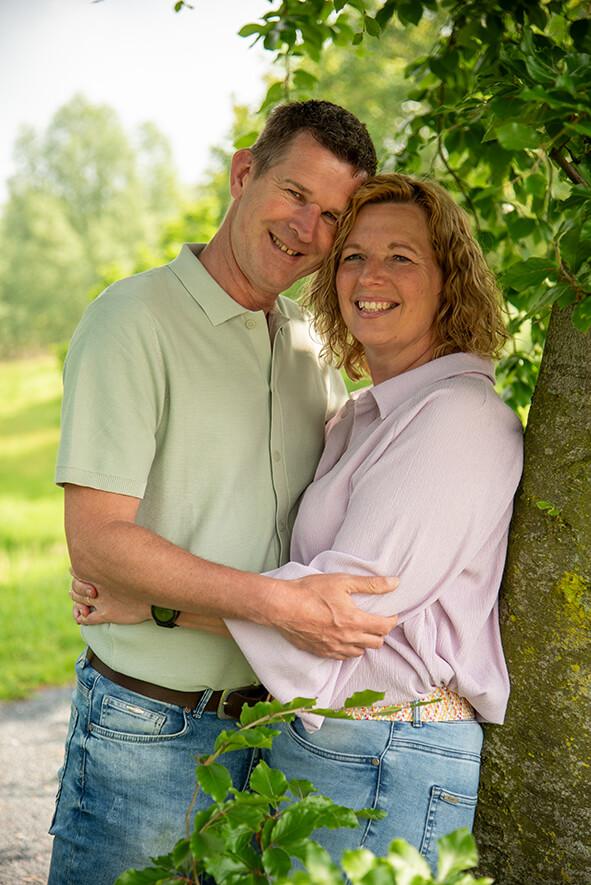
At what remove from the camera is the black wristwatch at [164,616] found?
2.04 meters

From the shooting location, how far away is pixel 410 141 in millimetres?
3105

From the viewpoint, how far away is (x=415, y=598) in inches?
72.9

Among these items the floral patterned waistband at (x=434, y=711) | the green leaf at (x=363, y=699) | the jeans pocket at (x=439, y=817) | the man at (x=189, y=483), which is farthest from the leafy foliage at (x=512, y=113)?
the jeans pocket at (x=439, y=817)

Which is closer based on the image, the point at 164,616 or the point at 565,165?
the point at 565,165

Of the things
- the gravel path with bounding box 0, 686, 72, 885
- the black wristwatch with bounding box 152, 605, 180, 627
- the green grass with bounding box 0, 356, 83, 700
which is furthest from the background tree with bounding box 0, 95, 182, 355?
the black wristwatch with bounding box 152, 605, 180, 627

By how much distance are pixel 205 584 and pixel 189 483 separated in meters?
0.35

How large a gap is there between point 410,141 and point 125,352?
1.68 m

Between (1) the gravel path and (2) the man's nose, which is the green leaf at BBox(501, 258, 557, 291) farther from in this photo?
(1) the gravel path

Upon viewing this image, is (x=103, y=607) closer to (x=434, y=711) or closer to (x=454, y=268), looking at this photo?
(x=434, y=711)

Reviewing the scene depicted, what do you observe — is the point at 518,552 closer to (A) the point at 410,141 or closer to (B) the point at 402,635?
(B) the point at 402,635

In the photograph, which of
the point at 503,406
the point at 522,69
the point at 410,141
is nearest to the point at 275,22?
the point at 410,141

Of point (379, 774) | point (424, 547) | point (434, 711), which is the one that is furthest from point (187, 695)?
point (424, 547)

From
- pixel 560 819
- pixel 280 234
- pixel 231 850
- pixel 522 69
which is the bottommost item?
pixel 560 819

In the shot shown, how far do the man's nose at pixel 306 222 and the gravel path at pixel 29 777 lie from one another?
9.76 ft
